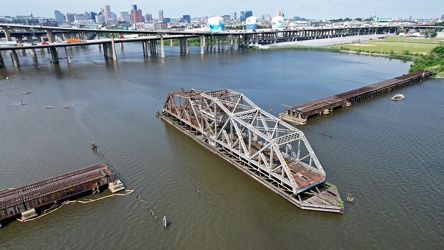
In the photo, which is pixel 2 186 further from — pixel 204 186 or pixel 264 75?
pixel 264 75

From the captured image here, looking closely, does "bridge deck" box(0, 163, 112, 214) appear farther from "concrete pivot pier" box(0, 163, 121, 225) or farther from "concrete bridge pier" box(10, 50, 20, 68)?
"concrete bridge pier" box(10, 50, 20, 68)

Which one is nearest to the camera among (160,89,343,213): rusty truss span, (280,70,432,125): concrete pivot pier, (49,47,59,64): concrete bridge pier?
(160,89,343,213): rusty truss span

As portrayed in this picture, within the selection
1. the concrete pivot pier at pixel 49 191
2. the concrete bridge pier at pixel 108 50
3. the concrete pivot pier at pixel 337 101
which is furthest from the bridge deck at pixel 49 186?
the concrete bridge pier at pixel 108 50

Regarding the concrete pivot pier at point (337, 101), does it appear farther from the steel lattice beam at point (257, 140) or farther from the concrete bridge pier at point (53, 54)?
the concrete bridge pier at point (53, 54)

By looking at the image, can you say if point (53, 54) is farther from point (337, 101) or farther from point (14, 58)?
point (337, 101)

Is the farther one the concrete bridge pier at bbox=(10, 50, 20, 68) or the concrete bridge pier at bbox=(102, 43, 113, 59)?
the concrete bridge pier at bbox=(102, 43, 113, 59)

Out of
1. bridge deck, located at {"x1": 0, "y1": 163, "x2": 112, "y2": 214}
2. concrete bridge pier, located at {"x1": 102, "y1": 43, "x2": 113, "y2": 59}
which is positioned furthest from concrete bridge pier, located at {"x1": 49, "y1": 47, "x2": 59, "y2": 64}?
bridge deck, located at {"x1": 0, "y1": 163, "x2": 112, "y2": 214}

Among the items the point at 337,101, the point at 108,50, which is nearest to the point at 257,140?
the point at 337,101

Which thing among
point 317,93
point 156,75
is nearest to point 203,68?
point 156,75
